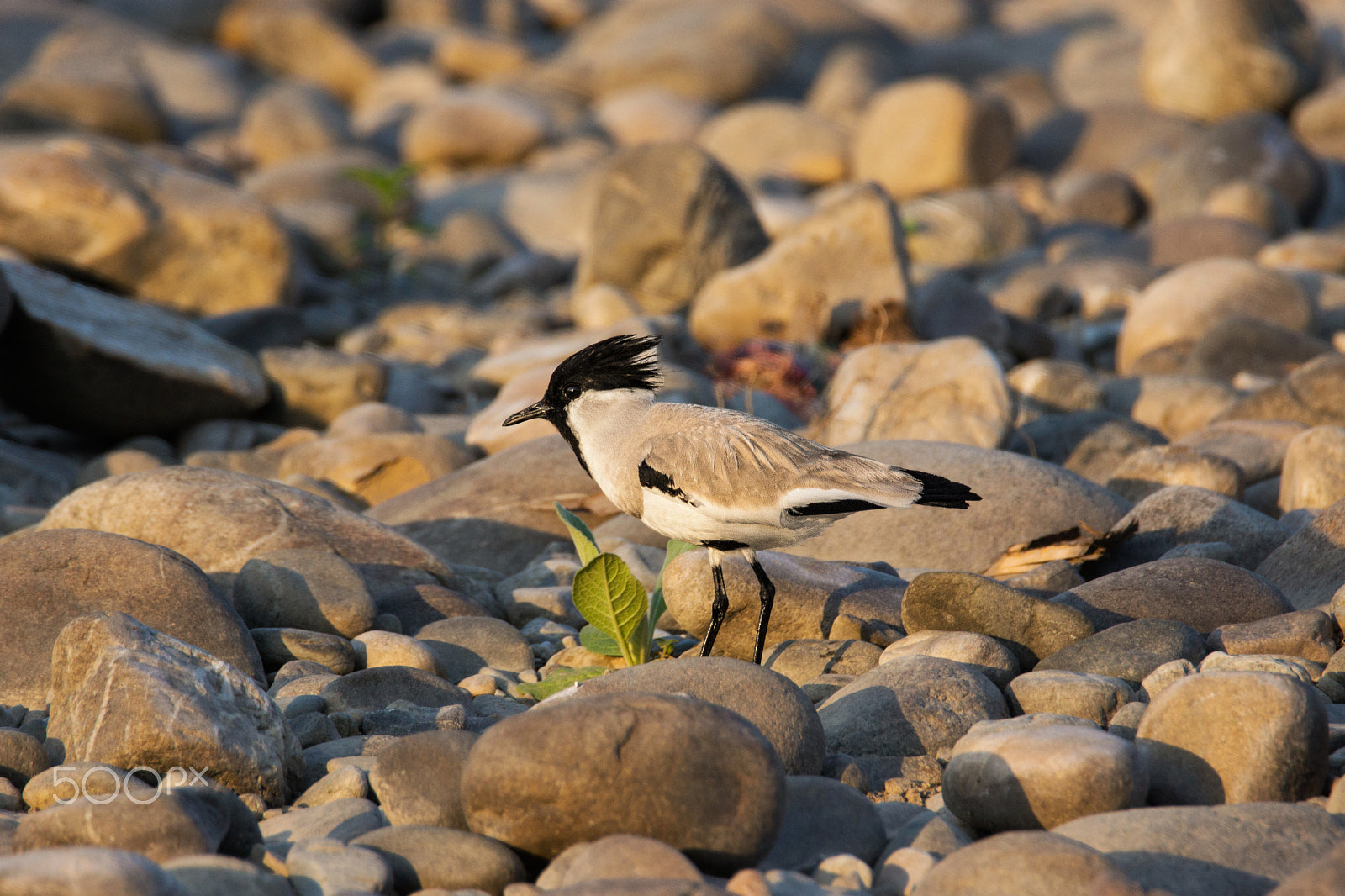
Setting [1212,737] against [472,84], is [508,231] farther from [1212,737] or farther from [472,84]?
[1212,737]

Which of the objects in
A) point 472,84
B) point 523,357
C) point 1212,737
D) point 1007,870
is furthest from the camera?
point 472,84

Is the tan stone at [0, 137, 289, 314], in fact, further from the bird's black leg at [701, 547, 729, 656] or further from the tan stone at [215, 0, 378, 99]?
the tan stone at [215, 0, 378, 99]

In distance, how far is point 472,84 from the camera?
25.9 meters

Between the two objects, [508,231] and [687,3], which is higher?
[687,3]

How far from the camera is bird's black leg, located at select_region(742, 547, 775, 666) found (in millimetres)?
5230

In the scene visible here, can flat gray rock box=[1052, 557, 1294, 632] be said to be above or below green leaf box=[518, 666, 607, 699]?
above

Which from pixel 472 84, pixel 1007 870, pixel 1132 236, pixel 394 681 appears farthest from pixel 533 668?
pixel 472 84

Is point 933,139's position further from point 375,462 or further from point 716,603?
point 716,603

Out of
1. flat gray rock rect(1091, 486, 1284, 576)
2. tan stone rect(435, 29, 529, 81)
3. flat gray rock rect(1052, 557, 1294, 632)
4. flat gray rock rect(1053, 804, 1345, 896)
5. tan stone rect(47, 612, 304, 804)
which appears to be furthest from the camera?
tan stone rect(435, 29, 529, 81)

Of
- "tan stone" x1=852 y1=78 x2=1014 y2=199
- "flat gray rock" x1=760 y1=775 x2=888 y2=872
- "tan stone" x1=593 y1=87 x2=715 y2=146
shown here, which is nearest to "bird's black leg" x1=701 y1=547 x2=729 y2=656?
"flat gray rock" x1=760 y1=775 x2=888 y2=872

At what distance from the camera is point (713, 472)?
16.4ft

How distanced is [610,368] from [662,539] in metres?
2.18

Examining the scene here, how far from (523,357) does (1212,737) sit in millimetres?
8128
